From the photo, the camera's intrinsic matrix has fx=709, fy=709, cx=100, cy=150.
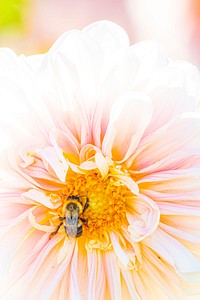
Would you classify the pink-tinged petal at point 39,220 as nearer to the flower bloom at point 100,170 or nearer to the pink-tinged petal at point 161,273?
the flower bloom at point 100,170

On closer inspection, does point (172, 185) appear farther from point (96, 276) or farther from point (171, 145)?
point (96, 276)

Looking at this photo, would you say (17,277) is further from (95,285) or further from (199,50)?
(199,50)

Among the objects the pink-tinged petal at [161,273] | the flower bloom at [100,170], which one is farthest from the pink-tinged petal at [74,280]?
the pink-tinged petal at [161,273]

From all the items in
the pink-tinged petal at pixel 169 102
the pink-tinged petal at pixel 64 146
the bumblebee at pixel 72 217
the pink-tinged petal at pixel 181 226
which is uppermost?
the pink-tinged petal at pixel 169 102

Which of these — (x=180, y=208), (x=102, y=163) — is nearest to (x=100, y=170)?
(x=102, y=163)

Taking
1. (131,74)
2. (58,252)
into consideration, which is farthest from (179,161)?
(58,252)

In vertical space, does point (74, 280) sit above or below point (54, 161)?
A: below
